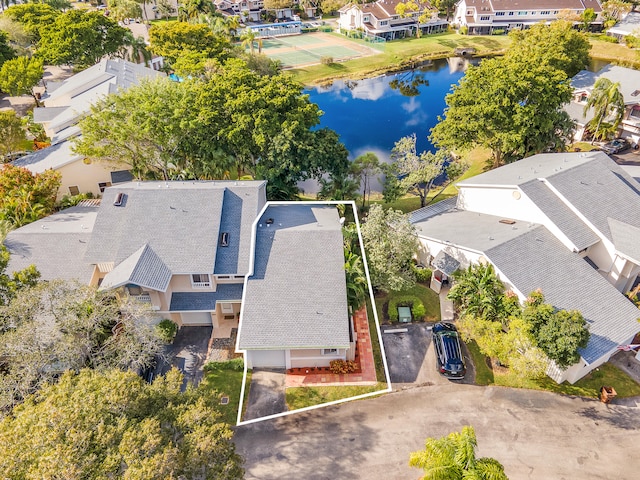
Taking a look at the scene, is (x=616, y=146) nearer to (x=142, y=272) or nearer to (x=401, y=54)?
(x=142, y=272)

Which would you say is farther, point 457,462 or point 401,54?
point 401,54

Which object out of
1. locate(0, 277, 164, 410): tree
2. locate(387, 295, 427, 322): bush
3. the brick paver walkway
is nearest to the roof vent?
locate(0, 277, 164, 410): tree

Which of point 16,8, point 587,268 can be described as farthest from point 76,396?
point 16,8

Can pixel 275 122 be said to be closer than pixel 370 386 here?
No

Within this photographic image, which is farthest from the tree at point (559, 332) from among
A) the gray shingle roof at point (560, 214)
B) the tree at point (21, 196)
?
the tree at point (21, 196)

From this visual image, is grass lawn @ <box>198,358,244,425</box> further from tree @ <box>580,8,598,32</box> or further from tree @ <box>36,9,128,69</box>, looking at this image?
tree @ <box>580,8,598,32</box>

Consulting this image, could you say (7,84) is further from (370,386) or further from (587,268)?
(587,268)

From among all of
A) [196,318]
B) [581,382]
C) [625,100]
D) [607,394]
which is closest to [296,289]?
[196,318]
